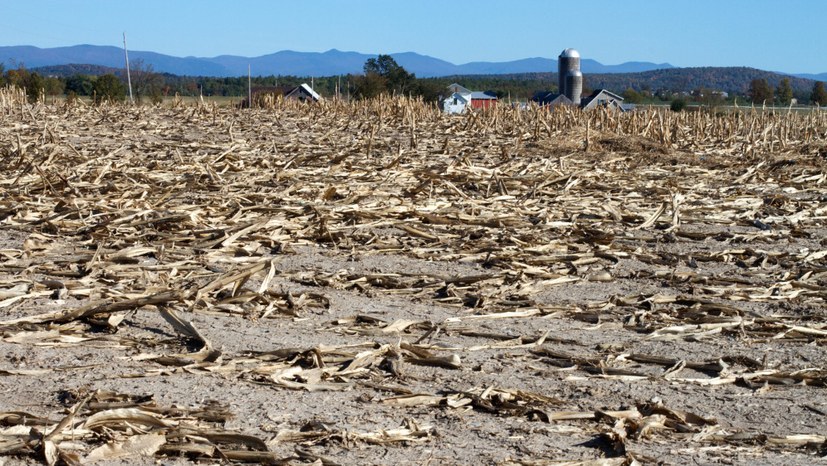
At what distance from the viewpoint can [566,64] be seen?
70.1 m

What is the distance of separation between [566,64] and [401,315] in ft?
219

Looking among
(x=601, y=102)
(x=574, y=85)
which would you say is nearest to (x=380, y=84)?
(x=574, y=85)

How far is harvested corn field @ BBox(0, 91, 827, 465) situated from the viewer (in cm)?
383

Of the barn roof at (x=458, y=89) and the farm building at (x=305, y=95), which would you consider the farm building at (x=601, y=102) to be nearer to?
the farm building at (x=305, y=95)

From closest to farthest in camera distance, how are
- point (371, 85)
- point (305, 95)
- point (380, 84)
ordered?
1. point (371, 85)
2. point (305, 95)
3. point (380, 84)

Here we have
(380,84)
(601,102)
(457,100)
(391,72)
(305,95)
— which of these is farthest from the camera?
(457,100)

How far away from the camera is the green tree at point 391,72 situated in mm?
56562

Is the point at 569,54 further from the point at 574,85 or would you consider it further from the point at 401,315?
the point at 401,315

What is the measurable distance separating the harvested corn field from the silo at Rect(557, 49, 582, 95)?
2319 inches

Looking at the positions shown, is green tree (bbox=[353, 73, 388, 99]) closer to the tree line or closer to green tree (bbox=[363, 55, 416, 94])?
the tree line

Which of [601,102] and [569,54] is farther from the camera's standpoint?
[569,54]

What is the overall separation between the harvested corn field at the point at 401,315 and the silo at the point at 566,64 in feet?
193

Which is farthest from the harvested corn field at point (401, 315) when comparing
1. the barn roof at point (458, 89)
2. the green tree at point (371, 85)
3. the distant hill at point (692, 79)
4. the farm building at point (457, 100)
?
the distant hill at point (692, 79)

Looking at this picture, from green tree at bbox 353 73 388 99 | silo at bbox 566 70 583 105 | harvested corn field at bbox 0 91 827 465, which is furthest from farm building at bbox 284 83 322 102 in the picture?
silo at bbox 566 70 583 105
